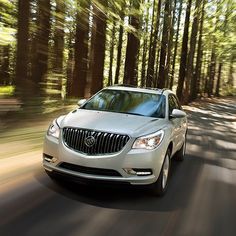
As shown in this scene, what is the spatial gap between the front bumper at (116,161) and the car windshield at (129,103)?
50.5 inches

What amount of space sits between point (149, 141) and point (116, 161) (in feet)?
2.04

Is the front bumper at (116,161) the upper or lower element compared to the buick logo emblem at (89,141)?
lower

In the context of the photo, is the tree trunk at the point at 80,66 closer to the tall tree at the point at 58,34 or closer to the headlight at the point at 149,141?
the tall tree at the point at 58,34

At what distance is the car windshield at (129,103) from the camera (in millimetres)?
8203

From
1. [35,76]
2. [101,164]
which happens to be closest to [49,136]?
[101,164]

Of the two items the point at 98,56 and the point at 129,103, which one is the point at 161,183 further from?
the point at 98,56

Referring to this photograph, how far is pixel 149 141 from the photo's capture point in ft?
22.7

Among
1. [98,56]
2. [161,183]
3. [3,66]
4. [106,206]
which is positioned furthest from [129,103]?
[3,66]

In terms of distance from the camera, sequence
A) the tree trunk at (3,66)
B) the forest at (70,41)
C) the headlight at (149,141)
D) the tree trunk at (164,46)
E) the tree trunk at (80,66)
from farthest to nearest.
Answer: the tree trunk at (164,46) < the tree trunk at (80,66) < the tree trunk at (3,66) < the forest at (70,41) < the headlight at (149,141)

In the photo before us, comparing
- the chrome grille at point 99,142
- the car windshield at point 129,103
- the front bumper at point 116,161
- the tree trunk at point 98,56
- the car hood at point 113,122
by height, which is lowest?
the front bumper at point 116,161

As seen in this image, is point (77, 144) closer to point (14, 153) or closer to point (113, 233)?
point (113, 233)

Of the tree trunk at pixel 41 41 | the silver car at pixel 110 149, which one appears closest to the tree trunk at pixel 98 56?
the tree trunk at pixel 41 41

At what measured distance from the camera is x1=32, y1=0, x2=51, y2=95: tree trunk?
13992 millimetres

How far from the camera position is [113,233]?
5453mm
